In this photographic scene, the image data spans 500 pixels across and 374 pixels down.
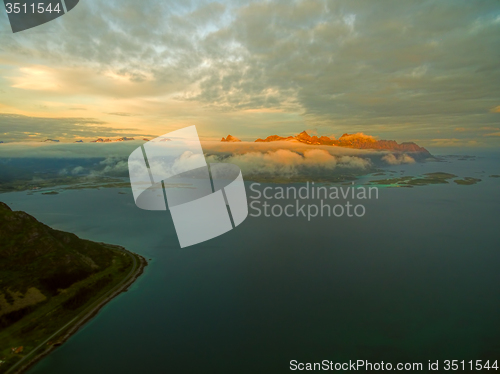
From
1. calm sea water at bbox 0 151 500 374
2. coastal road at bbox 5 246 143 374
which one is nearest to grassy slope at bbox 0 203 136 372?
coastal road at bbox 5 246 143 374

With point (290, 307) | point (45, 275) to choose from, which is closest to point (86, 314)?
point (45, 275)

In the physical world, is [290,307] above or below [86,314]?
below

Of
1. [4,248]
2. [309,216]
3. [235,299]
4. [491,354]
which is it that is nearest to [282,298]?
[235,299]

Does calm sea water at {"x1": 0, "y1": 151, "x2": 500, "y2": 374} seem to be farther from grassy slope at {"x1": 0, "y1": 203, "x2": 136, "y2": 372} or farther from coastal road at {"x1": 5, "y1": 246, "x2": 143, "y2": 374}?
grassy slope at {"x1": 0, "y1": 203, "x2": 136, "y2": 372}

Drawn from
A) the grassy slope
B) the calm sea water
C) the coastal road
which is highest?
the grassy slope

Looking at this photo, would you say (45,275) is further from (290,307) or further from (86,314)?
(290,307)

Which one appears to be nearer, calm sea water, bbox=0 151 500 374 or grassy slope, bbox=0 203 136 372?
calm sea water, bbox=0 151 500 374

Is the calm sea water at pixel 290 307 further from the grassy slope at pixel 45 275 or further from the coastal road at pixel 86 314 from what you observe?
the grassy slope at pixel 45 275

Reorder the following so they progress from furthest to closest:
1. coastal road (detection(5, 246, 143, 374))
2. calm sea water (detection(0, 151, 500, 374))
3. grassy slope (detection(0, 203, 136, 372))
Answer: grassy slope (detection(0, 203, 136, 372)), calm sea water (detection(0, 151, 500, 374)), coastal road (detection(5, 246, 143, 374))

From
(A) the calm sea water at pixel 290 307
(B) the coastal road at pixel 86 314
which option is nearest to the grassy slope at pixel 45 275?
(B) the coastal road at pixel 86 314

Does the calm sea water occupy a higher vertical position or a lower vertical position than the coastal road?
lower
